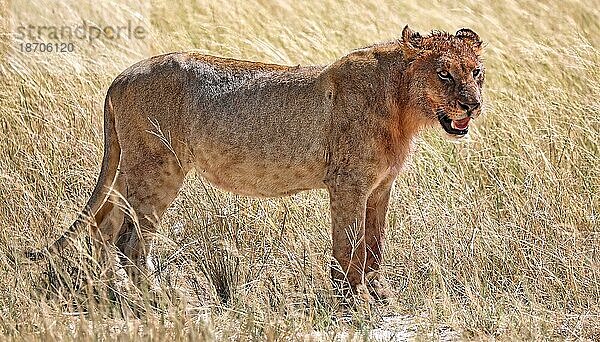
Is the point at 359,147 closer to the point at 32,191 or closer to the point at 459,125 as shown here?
the point at 459,125

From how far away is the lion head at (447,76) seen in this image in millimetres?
5551

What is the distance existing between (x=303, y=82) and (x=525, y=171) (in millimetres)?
1821

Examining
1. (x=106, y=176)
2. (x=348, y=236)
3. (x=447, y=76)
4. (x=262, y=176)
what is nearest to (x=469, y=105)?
(x=447, y=76)

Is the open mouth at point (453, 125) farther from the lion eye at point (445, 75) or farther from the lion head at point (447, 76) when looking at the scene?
the lion eye at point (445, 75)

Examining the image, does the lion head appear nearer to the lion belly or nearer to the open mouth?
the open mouth

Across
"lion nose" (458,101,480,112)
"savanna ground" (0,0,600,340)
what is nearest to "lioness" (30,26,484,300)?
"lion nose" (458,101,480,112)

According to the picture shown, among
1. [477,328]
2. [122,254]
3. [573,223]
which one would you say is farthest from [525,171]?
[122,254]

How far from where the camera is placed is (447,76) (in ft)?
18.4

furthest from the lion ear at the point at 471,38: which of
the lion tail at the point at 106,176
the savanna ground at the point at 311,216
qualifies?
the lion tail at the point at 106,176

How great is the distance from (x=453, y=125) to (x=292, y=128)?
81 cm

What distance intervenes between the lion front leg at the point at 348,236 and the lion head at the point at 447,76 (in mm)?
540

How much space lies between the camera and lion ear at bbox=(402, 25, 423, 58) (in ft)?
18.7

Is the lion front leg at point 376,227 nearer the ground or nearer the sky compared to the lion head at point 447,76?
nearer the ground

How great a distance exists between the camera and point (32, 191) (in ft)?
22.4
